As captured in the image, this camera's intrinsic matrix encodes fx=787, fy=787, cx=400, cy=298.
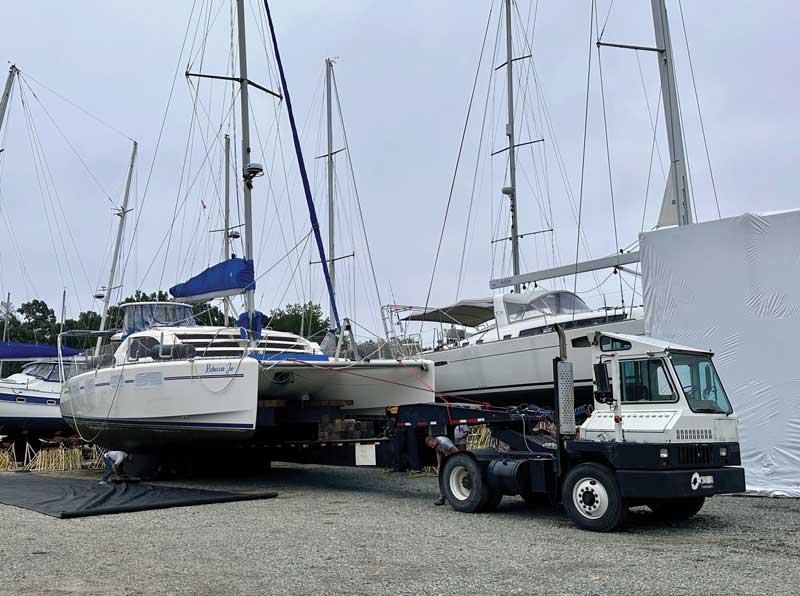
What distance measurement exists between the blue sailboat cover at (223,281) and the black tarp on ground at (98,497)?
127 inches

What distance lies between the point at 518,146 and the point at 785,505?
516 inches

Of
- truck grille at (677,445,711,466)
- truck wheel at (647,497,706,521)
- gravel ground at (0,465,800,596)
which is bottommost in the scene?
gravel ground at (0,465,800,596)

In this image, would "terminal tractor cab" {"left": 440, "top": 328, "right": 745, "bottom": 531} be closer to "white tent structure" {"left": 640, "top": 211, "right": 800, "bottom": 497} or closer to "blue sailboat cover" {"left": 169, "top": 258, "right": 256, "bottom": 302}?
"white tent structure" {"left": 640, "top": 211, "right": 800, "bottom": 497}

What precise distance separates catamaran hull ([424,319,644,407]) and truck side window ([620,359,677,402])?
6.03 metres

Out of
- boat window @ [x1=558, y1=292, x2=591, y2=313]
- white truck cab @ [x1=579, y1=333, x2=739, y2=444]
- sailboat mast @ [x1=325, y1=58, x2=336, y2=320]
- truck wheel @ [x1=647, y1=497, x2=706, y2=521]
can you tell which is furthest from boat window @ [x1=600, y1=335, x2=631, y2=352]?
sailboat mast @ [x1=325, y1=58, x2=336, y2=320]

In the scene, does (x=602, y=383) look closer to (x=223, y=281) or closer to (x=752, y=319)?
(x=752, y=319)

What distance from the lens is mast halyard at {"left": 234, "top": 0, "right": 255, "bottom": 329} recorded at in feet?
43.5

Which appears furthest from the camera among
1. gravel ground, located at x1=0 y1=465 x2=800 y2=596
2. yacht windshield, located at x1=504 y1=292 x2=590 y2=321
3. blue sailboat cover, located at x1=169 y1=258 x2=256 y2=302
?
yacht windshield, located at x1=504 y1=292 x2=590 y2=321

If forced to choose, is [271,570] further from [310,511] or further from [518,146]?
[518,146]

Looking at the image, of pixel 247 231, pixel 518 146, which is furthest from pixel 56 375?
pixel 518 146

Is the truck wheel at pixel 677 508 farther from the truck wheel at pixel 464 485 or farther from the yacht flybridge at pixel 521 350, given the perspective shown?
the yacht flybridge at pixel 521 350

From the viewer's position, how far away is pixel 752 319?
37.7 ft

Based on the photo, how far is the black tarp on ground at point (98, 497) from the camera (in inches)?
391

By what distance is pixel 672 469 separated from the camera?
7879 millimetres
